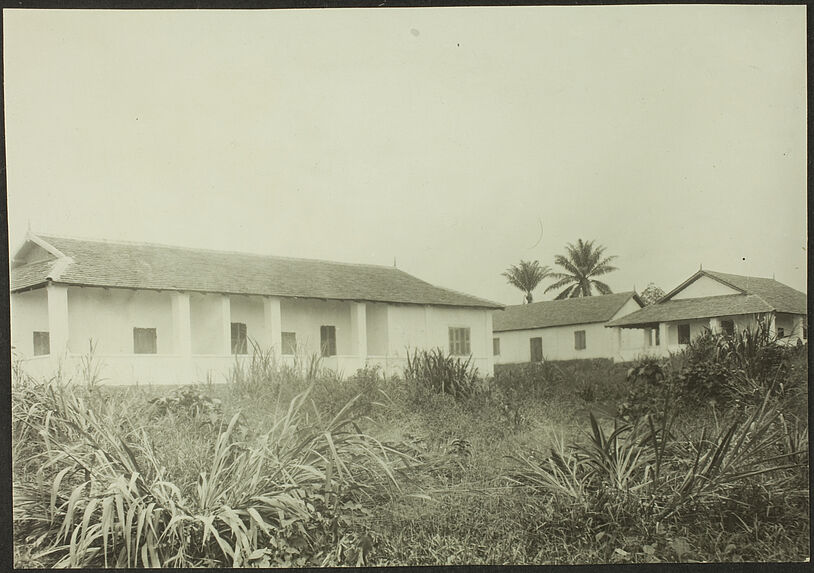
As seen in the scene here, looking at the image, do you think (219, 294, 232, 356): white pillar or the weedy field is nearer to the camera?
the weedy field

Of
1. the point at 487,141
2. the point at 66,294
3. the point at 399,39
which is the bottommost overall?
the point at 66,294

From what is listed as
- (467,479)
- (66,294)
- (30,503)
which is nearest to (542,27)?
(467,479)

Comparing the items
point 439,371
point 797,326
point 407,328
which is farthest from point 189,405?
point 797,326

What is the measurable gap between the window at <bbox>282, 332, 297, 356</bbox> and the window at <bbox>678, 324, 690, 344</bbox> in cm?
253

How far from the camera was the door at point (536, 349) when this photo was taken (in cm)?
463

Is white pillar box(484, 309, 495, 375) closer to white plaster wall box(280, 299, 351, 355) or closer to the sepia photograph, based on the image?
the sepia photograph

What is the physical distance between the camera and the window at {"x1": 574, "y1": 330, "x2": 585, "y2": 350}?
4.54 m

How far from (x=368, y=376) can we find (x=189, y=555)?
150 cm

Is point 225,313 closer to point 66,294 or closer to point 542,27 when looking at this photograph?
point 66,294

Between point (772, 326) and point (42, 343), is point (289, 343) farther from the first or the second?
point (772, 326)

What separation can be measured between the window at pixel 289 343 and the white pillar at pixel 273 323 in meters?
0.02

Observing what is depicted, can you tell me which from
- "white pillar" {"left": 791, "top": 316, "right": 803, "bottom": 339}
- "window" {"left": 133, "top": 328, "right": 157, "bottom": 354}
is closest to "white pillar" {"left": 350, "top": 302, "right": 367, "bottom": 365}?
"window" {"left": 133, "top": 328, "right": 157, "bottom": 354}

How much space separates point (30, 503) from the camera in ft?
14.0

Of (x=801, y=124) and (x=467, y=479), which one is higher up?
(x=801, y=124)
